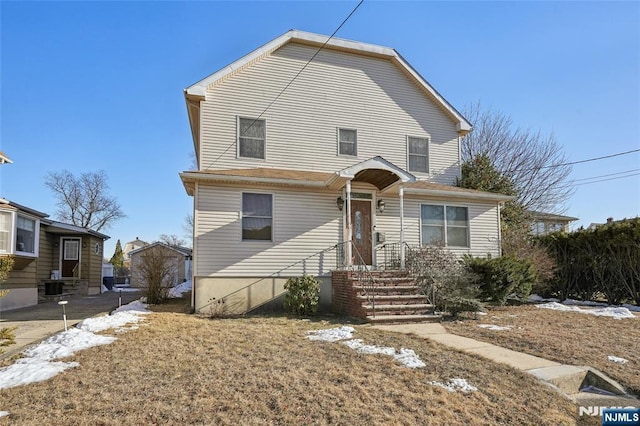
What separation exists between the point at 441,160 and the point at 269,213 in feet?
23.2

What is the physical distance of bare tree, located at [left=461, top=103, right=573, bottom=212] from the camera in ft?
76.8

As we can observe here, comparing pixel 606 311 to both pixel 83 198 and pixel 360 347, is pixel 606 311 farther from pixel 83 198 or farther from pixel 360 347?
pixel 83 198

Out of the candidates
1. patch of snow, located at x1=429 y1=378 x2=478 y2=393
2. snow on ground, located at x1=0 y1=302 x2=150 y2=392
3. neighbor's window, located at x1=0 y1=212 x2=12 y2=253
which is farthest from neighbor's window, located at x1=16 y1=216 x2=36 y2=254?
patch of snow, located at x1=429 y1=378 x2=478 y2=393

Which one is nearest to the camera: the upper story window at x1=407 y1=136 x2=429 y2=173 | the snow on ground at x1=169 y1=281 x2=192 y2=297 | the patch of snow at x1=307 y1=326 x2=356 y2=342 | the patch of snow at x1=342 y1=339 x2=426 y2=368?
the patch of snow at x1=342 y1=339 x2=426 y2=368

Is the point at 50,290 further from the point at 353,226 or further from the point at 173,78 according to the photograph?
the point at 353,226

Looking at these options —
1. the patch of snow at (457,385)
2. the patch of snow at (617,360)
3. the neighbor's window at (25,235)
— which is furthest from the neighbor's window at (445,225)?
the neighbor's window at (25,235)

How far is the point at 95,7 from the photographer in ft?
30.9

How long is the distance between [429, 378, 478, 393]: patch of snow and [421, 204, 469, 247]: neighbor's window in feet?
27.5

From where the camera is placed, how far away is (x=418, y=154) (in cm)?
1467

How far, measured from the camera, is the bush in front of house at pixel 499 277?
11188 mm

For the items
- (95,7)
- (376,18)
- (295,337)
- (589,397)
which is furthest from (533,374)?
(95,7)

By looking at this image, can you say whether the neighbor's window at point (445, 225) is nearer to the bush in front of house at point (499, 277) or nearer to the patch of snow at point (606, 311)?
the bush in front of house at point (499, 277)

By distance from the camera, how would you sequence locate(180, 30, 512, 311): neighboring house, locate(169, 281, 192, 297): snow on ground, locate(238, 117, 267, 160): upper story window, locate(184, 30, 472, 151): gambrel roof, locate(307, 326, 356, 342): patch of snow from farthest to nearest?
locate(169, 281, 192, 297): snow on ground → locate(238, 117, 267, 160): upper story window → locate(184, 30, 472, 151): gambrel roof → locate(180, 30, 512, 311): neighboring house → locate(307, 326, 356, 342): patch of snow

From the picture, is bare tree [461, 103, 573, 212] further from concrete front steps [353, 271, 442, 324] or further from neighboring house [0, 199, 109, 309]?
neighboring house [0, 199, 109, 309]
